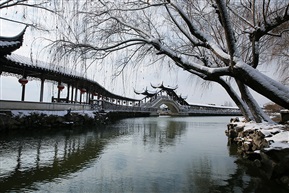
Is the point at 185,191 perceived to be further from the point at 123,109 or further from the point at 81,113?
the point at 123,109

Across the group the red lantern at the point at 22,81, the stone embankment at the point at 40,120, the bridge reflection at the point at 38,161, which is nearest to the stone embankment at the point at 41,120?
the stone embankment at the point at 40,120

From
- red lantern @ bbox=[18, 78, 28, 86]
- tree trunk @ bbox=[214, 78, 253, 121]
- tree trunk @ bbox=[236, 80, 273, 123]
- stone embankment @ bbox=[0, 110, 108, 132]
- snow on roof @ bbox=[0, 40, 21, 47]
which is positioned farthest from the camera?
red lantern @ bbox=[18, 78, 28, 86]

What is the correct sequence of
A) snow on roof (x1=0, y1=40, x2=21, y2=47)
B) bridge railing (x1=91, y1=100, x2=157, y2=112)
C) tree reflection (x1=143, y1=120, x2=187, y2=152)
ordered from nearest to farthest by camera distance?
1. tree reflection (x1=143, y1=120, x2=187, y2=152)
2. snow on roof (x1=0, y1=40, x2=21, y2=47)
3. bridge railing (x1=91, y1=100, x2=157, y2=112)

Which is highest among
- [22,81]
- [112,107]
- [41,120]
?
[22,81]

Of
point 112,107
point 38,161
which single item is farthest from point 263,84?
point 112,107

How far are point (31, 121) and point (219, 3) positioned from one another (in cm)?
1200

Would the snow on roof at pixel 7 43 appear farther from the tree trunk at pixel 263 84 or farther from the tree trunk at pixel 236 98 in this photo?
the tree trunk at pixel 263 84

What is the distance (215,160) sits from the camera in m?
7.72

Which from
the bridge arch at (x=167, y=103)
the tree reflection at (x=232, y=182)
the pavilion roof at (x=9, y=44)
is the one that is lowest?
the tree reflection at (x=232, y=182)

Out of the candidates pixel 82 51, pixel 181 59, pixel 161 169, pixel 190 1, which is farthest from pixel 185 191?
pixel 190 1

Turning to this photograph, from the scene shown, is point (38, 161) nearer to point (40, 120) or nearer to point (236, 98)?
point (236, 98)

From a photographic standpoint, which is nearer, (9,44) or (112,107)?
(9,44)

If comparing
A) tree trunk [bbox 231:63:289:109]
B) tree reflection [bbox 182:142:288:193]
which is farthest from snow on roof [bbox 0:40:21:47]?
tree trunk [bbox 231:63:289:109]

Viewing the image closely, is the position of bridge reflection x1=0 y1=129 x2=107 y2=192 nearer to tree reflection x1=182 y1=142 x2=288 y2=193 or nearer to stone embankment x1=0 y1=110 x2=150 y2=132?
tree reflection x1=182 y1=142 x2=288 y2=193
